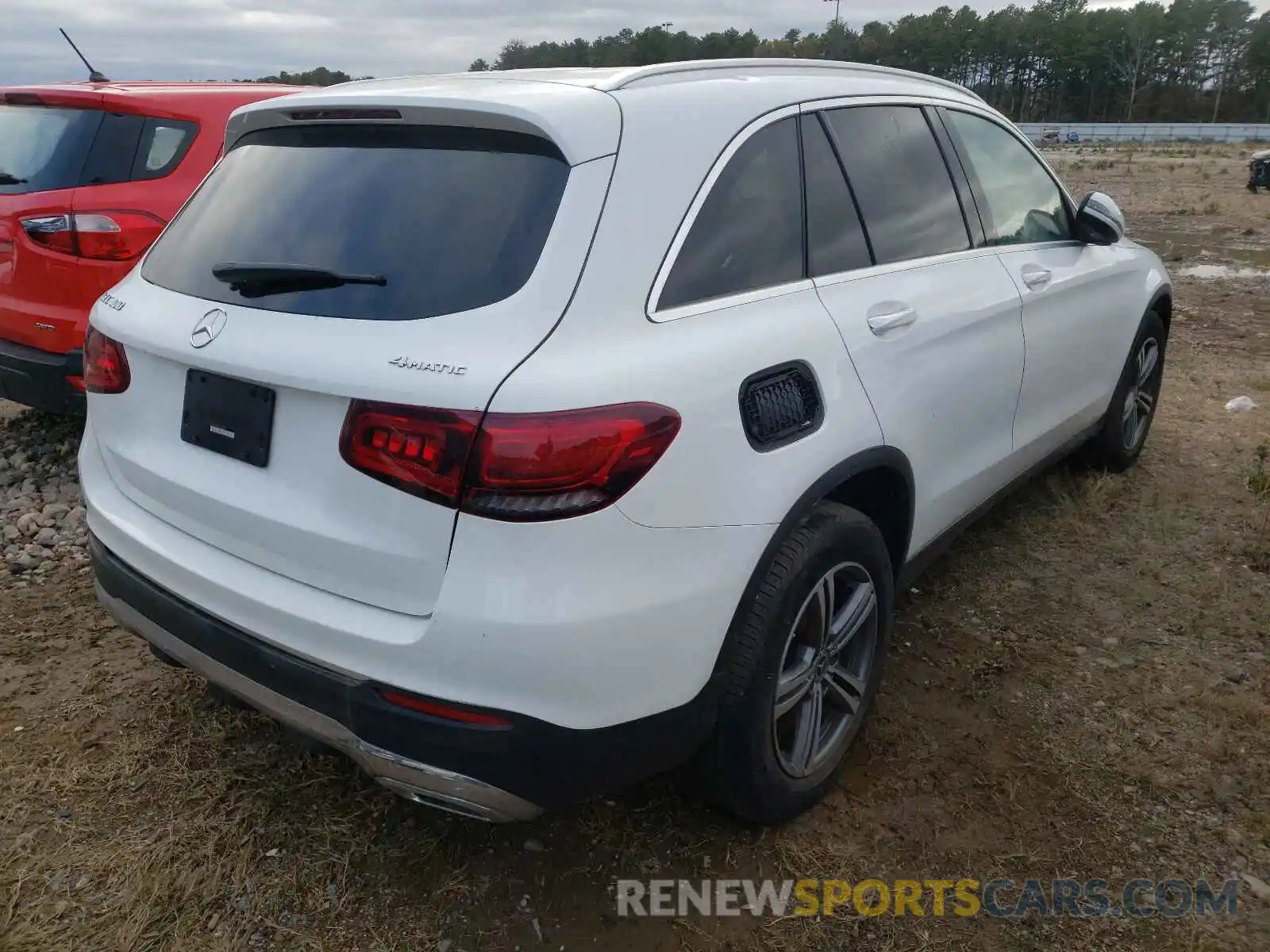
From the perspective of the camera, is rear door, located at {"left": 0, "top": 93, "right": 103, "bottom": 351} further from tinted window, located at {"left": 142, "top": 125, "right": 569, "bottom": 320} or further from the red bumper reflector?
the red bumper reflector

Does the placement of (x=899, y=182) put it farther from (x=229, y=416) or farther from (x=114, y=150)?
(x=114, y=150)

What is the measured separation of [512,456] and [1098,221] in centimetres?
313

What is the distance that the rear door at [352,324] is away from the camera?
1.79 m

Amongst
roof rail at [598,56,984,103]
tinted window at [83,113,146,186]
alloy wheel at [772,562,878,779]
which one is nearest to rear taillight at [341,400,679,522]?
alloy wheel at [772,562,878,779]

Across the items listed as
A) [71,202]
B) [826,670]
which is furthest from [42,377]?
[826,670]

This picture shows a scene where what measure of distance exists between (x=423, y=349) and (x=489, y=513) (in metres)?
0.34

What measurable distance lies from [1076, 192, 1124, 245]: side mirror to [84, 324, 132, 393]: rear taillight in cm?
349

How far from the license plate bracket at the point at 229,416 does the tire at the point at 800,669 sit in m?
1.06

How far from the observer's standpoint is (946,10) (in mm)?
101062

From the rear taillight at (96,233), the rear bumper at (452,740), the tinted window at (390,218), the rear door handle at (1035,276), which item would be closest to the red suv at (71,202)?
the rear taillight at (96,233)

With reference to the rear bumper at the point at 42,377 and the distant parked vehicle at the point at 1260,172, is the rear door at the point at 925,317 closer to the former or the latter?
the rear bumper at the point at 42,377

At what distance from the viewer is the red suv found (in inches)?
164

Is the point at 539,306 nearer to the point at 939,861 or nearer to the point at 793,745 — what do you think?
the point at 793,745

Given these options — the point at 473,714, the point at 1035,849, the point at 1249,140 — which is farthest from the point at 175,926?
the point at 1249,140
